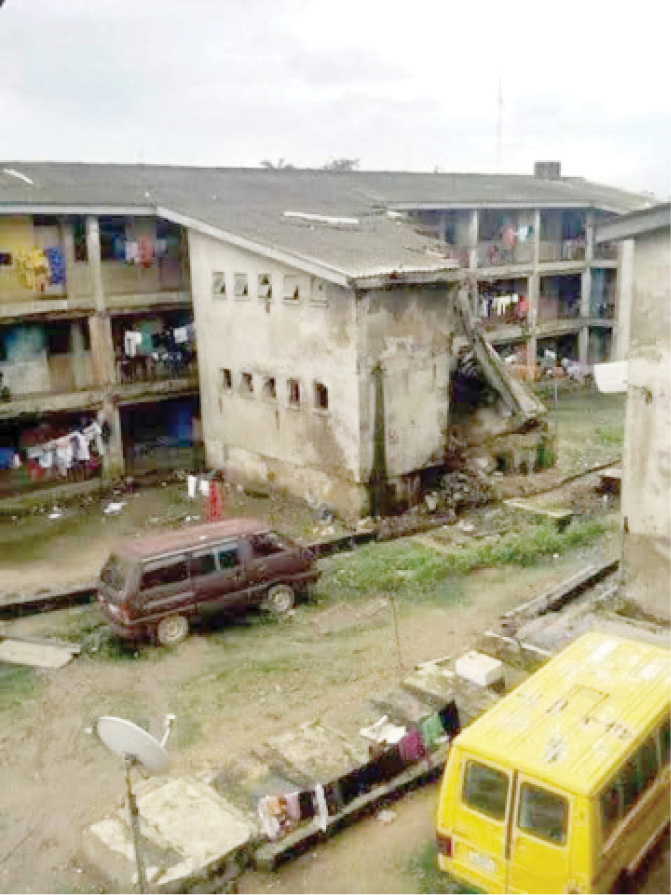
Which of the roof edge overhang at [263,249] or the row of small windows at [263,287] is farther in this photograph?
the row of small windows at [263,287]

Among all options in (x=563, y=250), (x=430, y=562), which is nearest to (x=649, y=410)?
(x=430, y=562)

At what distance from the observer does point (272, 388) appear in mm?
22766

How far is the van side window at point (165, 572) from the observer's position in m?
14.1

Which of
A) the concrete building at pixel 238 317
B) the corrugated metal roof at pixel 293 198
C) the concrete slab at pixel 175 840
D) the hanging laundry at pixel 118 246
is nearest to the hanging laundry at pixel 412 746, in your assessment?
the concrete slab at pixel 175 840

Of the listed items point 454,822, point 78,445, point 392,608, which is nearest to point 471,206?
point 78,445

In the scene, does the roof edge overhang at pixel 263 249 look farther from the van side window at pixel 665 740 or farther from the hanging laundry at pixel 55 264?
the van side window at pixel 665 740

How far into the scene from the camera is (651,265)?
463 inches

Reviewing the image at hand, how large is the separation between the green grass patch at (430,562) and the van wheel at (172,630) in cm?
289

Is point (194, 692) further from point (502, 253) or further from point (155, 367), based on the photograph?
point (502, 253)

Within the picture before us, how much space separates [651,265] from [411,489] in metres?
10.9

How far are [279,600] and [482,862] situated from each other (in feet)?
26.8

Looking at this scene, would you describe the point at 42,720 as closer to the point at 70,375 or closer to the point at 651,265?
the point at 651,265

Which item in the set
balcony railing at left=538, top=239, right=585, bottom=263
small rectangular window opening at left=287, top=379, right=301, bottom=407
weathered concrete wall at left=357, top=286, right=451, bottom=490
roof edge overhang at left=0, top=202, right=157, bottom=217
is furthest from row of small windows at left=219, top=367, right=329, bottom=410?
balcony railing at left=538, top=239, right=585, bottom=263

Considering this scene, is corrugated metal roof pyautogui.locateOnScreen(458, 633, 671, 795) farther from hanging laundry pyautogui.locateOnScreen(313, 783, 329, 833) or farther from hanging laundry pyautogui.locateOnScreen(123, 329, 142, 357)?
hanging laundry pyautogui.locateOnScreen(123, 329, 142, 357)
